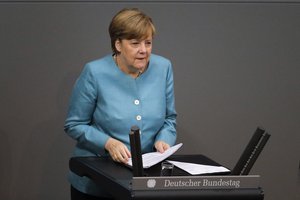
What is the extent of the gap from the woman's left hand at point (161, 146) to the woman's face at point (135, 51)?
1.04ft

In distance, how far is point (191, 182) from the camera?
1.58 meters

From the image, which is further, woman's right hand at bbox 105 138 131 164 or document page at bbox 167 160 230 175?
woman's right hand at bbox 105 138 131 164

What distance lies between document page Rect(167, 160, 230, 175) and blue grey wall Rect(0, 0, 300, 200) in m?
1.35

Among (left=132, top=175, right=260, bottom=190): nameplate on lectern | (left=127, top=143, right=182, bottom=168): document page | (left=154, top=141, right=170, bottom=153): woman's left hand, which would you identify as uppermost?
(left=154, top=141, right=170, bottom=153): woman's left hand

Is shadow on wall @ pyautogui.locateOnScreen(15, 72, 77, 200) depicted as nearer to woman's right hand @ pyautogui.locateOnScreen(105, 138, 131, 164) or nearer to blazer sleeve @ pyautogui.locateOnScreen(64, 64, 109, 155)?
blazer sleeve @ pyautogui.locateOnScreen(64, 64, 109, 155)

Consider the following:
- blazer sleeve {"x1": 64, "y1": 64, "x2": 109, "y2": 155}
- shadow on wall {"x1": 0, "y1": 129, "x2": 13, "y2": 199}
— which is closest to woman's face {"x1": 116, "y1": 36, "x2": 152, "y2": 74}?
blazer sleeve {"x1": 64, "y1": 64, "x2": 109, "y2": 155}

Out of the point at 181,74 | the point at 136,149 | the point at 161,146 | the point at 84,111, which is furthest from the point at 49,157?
the point at 136,149

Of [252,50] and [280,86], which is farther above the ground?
[252,50]

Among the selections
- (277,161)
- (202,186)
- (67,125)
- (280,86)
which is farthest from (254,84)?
(202,186)

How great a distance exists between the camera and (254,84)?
328 centimetres

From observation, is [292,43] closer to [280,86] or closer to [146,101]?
[280,86]

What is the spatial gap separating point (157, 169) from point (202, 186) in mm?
305

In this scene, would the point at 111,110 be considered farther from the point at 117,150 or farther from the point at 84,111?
the point at 117,150

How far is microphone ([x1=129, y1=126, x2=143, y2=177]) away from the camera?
5.12 ft
